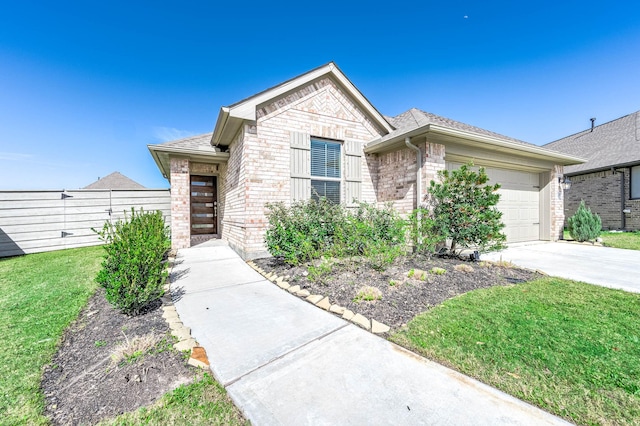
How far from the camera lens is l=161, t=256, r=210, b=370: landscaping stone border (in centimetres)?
227

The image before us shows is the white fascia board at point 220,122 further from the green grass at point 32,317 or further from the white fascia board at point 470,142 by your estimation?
the green grass at point 32,317

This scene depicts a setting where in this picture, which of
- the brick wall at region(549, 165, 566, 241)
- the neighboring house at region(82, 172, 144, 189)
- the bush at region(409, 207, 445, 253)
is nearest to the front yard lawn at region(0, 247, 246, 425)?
the bush at region(409, 207, 445, 253)

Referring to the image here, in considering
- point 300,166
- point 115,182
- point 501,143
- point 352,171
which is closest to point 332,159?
point 352,171

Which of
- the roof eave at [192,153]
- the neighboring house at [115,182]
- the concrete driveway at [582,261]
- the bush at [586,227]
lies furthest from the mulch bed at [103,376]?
the neighboring house at [115,182]

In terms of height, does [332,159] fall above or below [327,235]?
above

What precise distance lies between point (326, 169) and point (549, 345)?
5589 millimetres

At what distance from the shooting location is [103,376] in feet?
6.79

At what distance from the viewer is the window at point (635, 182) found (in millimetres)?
11500

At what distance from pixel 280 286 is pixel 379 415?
2.94 meters

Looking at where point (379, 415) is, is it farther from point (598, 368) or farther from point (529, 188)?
point (529, 188)

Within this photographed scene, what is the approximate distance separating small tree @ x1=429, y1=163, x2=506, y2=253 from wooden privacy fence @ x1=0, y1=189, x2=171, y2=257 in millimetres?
8472

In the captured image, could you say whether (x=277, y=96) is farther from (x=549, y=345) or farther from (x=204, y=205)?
(x=549, y=345)

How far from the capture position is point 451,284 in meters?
4.21

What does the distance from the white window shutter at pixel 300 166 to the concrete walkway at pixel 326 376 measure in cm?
363
